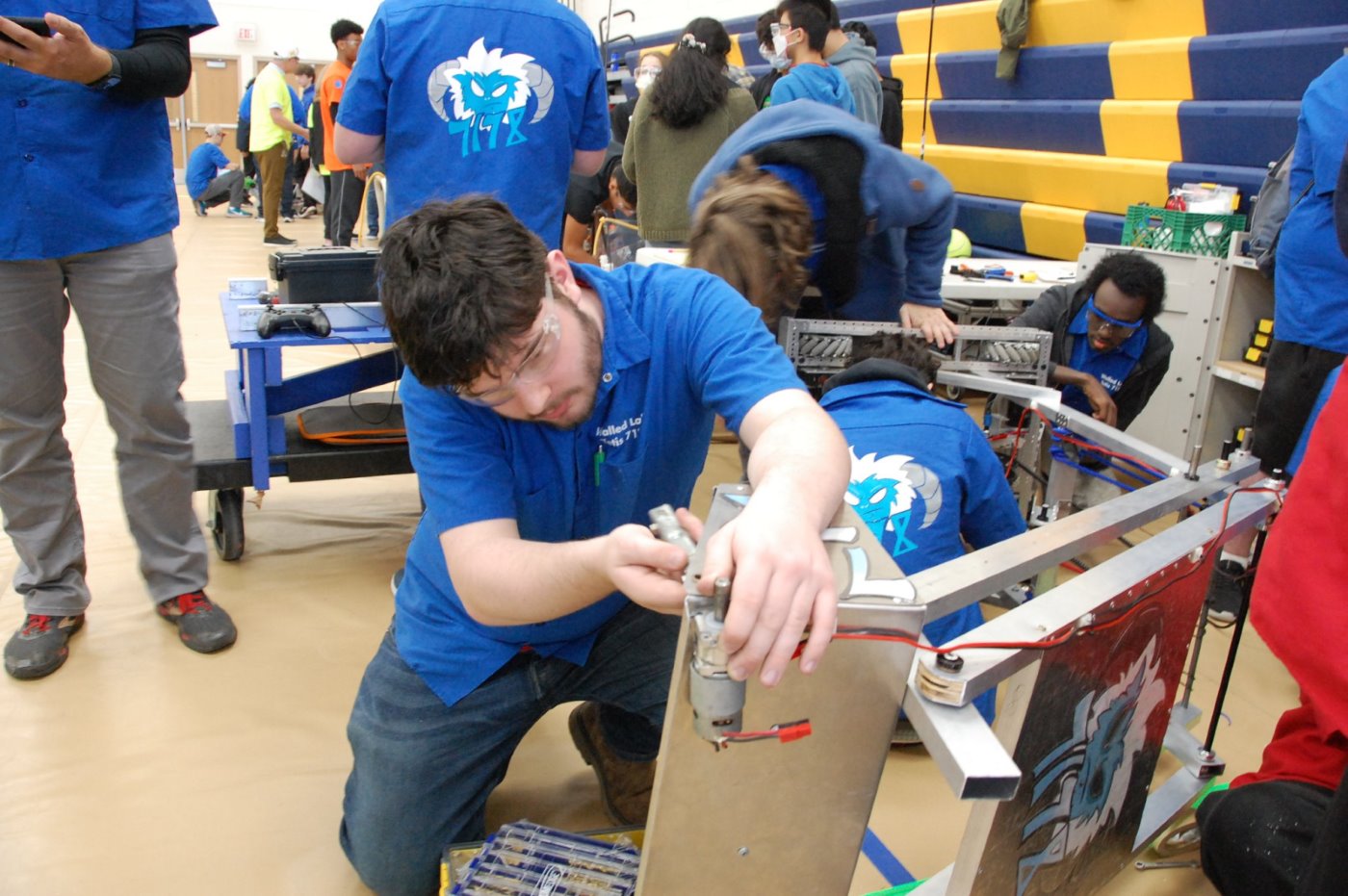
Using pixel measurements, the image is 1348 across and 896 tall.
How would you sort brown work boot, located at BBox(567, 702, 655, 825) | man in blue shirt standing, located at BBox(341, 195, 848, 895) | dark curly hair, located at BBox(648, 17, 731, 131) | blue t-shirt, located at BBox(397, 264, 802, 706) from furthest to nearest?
dark curly hair, located at BBox(648, 17, 731, 131), brown work boot, located at BBox(567, 702, 655, 825), blue t-shirt, located at BBox(397, 264, 802, 706), man in blue shirt standing, located at BBox(341, 195, 848, 895)

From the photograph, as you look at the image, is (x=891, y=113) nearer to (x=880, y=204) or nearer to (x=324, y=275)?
(x=880, y=204)

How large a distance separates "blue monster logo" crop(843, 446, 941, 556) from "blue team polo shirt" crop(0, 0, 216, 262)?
4.71 ft

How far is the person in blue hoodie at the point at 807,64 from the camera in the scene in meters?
3.11

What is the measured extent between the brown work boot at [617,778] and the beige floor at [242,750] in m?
0.06

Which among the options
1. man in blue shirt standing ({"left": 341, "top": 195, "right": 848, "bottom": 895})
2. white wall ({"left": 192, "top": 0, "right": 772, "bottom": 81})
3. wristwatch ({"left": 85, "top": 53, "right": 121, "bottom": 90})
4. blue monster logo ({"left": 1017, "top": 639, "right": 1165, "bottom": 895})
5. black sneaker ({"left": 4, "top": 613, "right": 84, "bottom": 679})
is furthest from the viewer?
white wall ({"left": 192, "top": 0, "right": 772, "bottom": 81})

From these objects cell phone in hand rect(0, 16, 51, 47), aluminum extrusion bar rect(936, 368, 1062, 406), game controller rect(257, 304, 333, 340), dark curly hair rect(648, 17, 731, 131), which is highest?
dark curly hair rect(648, 17, 731, 131)

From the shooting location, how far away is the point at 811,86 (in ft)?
10.2

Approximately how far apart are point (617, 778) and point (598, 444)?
0.67m

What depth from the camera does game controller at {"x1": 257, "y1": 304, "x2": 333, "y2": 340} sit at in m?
2.27

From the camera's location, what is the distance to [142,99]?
73.8 inches

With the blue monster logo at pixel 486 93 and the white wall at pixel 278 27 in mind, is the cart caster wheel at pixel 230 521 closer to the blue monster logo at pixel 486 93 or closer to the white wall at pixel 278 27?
the blue monster logo at pixel 486 93

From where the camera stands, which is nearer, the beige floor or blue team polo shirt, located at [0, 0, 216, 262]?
the beige floor

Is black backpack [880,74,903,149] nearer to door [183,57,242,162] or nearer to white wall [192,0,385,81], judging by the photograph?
white wall [192,0,385,81]

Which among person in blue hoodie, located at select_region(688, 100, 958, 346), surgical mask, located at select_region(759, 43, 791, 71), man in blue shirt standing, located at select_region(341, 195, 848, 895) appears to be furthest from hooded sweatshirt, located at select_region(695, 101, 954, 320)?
surgical mask, located at select_region(759, 43, 791, 71)
